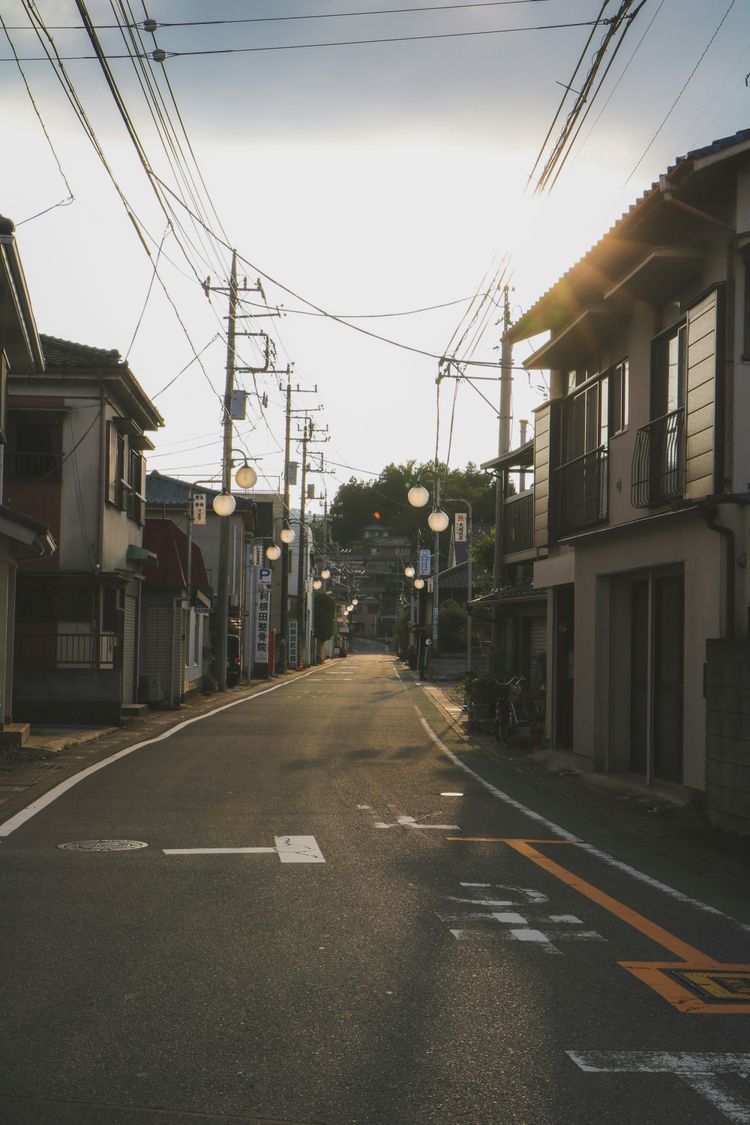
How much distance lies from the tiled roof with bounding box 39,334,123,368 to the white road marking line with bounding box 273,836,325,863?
1576 cm

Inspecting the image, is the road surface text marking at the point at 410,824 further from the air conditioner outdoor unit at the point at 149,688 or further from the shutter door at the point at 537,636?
the air conditioner outdoor unit at the point at 149,688

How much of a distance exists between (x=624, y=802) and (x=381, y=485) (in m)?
87.0

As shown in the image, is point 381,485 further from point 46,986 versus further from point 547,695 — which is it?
point 46,986

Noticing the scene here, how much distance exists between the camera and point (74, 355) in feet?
78.7

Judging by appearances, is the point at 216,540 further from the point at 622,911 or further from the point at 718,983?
the point at 718,983

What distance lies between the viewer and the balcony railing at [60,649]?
2305cm

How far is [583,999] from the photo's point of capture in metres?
5.37

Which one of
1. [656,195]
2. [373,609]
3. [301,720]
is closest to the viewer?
[656,195]

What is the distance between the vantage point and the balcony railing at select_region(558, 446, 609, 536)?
54.1 ft

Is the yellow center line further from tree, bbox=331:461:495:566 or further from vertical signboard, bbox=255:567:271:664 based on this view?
tree, bbox=331:461:495:566

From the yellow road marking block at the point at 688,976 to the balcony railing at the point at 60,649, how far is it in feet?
56.9

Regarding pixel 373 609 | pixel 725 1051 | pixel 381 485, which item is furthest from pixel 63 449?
pixel 373 609

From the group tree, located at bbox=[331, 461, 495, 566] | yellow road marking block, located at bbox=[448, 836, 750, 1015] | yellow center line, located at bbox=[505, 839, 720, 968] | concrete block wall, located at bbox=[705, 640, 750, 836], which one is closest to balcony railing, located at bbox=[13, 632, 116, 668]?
yellow center line, located at bbox=[505, 839, 720, 968]

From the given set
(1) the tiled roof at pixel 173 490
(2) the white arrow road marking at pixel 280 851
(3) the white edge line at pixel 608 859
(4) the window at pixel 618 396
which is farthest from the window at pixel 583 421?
(1) the tiled roof at pixel 173 490
